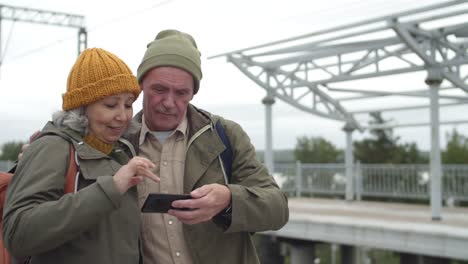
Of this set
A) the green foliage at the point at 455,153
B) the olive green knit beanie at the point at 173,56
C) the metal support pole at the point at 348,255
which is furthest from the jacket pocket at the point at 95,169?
the green foliage at the point at 455,153

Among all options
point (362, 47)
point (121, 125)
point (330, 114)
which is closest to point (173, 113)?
point (121, 125)

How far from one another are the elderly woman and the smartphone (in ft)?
0.17

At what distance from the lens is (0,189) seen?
1.90 metres

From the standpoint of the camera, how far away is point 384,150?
27594mm

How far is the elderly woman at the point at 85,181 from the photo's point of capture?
1498mm

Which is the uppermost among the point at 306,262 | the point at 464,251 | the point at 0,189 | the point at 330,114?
the point at 330,114

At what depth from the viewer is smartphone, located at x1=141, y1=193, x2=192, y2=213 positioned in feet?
5.30

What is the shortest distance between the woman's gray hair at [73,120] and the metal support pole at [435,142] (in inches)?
320

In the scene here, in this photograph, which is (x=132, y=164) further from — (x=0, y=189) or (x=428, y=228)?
(x=428, y=228)

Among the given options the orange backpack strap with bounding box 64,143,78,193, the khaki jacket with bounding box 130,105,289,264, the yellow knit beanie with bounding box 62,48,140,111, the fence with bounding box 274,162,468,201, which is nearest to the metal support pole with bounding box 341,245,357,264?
the fence with bounding box 274,162,468,201

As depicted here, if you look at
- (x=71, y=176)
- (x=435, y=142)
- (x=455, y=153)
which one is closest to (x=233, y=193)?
(x=71, y=176)

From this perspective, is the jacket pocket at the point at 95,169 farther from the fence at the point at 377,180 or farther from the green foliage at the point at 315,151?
the green foliage at the point at 315,151

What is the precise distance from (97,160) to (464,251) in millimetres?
6296

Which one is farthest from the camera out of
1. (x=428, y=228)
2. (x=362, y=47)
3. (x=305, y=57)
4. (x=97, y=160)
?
(x=305, y=57)
